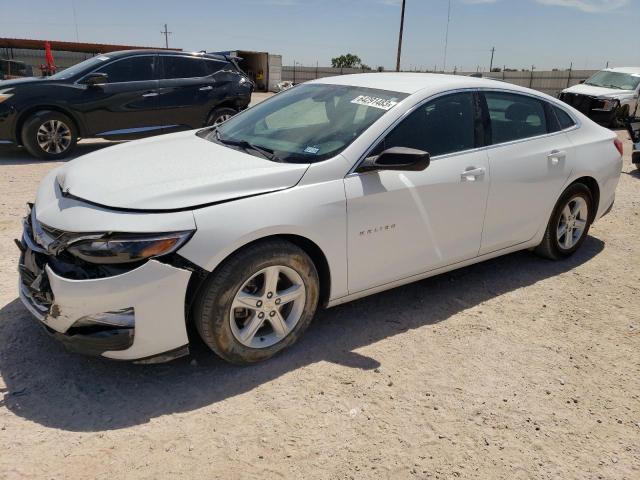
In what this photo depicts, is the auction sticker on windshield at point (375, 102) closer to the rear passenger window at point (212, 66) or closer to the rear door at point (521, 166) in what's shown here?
the rear door at point (521, 166)

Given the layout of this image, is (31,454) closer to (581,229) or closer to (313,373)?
(313,373)

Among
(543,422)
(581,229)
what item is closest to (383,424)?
(543,422)

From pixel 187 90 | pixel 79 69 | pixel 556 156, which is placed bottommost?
pixel 556 156

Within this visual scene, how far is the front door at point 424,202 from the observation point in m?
3.27

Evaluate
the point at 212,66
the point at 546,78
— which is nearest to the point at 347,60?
the point at 546,78

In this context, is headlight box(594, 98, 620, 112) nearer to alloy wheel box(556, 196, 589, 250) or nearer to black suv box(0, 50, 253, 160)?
black suv box(0, 50, 253, 160)

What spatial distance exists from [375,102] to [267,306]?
1569 millimetres

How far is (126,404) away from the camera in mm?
2744

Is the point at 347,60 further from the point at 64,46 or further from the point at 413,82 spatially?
the point at 413,82

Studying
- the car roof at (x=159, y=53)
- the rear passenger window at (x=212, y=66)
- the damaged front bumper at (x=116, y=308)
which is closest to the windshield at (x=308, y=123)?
the damaged front bumper at (x=116, y=308)

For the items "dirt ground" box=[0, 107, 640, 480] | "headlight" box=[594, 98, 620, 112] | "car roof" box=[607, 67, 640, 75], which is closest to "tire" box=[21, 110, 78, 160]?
"dirt ground" box=[0, 107, 640, 480]

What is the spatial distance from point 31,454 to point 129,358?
1.92 feet

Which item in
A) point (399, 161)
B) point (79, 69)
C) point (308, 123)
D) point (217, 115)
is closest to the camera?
point (399, 161)

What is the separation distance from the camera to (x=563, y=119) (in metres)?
4.57
